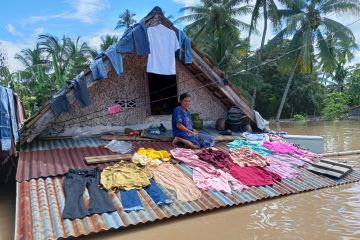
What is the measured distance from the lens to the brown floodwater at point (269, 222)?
4.04 meters

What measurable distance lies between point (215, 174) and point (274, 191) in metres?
1.05

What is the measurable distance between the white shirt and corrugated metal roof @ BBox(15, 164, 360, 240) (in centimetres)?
278

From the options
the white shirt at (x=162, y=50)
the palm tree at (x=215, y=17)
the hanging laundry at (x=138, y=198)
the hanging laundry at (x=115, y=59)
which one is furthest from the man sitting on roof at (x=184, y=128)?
the palm tree at (x=215, y=17)

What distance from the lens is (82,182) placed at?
4.82 m

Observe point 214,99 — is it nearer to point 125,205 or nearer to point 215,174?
point 215,174

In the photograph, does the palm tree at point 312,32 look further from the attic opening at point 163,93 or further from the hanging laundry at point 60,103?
the hanging laundry at point 60,103

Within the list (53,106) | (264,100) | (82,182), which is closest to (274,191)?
(82,182)

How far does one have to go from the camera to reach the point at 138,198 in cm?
455

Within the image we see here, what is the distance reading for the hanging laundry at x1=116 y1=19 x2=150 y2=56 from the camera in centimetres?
689

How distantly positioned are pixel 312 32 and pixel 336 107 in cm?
1052

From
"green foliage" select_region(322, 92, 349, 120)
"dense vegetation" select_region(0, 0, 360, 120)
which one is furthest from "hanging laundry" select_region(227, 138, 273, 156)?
"green foliage" select_region(322, 92, 349, 120)

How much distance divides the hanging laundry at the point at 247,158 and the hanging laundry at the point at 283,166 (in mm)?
181

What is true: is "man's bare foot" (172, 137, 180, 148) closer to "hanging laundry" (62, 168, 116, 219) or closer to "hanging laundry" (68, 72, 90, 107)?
"hanging laundry" (68, 72, 90, 107)

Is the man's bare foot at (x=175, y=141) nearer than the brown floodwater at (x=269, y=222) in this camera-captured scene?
No
